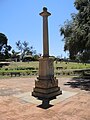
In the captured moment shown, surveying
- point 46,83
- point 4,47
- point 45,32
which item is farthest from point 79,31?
point 4,47

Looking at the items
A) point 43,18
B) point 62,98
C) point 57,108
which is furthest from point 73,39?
point 57,108

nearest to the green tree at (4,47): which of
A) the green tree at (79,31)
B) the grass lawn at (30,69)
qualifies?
the grass lawn at (30,69)

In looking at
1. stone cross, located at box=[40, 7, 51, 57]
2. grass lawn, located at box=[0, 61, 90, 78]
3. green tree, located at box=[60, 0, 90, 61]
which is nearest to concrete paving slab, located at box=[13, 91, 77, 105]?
stone cross, located at box=[40, 7, 51, 57]

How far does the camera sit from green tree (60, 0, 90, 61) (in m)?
16.2

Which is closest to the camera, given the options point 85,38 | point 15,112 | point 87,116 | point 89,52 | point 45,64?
point 87,116

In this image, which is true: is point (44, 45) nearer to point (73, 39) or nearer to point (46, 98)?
point (46, 98)

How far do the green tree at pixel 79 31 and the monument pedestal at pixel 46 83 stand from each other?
5054 millimetres

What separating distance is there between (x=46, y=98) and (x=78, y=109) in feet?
→ 7.80

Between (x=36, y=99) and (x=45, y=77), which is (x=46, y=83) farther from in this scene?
(x=36, y=99)

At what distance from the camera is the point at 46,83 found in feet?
36.8

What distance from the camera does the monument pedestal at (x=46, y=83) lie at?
1113 centimetres

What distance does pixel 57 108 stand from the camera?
8867 millimetres

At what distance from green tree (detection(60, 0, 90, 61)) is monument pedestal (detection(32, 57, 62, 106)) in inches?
199

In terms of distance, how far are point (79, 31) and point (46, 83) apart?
22.1 feet
